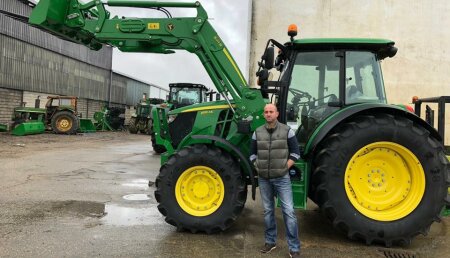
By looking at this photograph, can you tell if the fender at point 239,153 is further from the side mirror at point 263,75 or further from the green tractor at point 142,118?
the green tractor at point 142,118

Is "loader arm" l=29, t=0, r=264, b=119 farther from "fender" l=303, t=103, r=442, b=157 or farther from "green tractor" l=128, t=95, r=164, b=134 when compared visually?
"green tractor" l=128, t=95, r=164, b=134

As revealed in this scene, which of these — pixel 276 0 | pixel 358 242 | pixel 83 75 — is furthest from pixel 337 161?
pixel 83 75

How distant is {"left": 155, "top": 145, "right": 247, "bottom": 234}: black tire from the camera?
4.76 m

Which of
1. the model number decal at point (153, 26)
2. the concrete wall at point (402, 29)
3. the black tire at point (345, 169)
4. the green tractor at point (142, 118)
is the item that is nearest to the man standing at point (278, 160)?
the black tire at point (345, 169)

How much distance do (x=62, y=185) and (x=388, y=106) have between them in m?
6.03

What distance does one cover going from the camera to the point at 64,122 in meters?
21.5

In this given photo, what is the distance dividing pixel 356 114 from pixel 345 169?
66cm

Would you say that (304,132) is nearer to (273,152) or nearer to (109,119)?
(273,152)

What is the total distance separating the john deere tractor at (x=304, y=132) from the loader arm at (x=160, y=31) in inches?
0.5

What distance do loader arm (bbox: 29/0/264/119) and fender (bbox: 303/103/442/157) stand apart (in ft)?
3.18

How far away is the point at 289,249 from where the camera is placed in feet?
13.7

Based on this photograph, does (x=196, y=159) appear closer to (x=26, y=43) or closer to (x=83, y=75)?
A: (x=26, y=43)

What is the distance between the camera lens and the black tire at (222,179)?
15.6 feet

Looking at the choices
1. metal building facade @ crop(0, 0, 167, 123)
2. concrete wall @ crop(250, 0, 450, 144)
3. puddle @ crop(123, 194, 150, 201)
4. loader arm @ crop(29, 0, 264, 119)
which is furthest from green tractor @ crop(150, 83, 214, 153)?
loader arm @ crop(29, 0, 264, 119)
